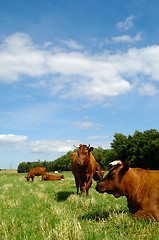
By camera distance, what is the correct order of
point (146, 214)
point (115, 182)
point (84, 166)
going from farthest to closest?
point (84, 166), point (115, 182), point (146, 214)

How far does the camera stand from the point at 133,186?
226 inches

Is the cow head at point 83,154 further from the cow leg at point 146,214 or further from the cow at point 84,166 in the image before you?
the cow leg at point 146,214

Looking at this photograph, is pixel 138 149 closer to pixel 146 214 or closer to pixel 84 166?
pixel 84 166

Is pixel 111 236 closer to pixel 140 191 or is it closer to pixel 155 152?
pixel 140 191

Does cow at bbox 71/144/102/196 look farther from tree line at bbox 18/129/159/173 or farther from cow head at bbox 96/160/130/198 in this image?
tree line at bbox 18/129/159/173

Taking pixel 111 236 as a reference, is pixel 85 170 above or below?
above

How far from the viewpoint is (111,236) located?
13.9ft

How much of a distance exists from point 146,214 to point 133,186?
0.82 metres

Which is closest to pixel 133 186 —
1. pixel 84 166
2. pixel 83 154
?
pixel 83 154

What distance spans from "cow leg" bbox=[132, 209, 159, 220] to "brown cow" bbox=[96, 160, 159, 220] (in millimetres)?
114

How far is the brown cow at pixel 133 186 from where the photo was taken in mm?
5434

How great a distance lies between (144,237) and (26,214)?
3.36 m

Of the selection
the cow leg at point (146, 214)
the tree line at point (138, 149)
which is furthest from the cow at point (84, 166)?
the tree line at point (138, 149)

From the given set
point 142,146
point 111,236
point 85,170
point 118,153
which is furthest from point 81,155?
point 118,153
